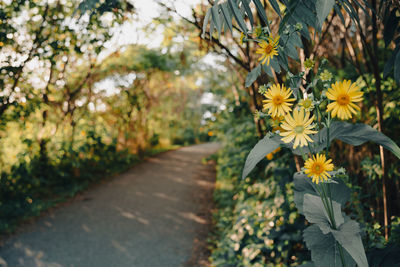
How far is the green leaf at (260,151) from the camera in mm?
947

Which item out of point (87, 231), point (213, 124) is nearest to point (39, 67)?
point (87, 231)

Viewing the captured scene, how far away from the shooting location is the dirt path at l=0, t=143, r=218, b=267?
3.13 metres

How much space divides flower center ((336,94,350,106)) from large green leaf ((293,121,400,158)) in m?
0.17

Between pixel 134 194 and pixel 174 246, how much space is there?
7.22 ft

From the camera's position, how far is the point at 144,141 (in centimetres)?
885

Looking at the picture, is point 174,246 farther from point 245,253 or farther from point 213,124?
point 213,124

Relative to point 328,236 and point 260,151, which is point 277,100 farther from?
point 328,236

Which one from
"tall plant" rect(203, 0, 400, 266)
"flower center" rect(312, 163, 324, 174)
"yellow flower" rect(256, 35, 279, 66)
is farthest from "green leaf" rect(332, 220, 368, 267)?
"yellow flower" rect(256, 35, 279, 66)

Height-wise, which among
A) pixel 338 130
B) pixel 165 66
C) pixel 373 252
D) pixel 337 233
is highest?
pixel 165 66

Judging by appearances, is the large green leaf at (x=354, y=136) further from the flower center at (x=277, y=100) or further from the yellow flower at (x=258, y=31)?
the yellow flower at (x=258, y=31)

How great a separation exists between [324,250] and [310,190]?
0.36 m

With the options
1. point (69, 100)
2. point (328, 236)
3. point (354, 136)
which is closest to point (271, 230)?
point (328, 236)

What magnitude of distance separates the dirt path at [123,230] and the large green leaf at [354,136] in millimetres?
2474

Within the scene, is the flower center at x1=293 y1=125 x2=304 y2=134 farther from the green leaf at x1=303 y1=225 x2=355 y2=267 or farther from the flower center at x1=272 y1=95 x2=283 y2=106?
the green leaf at x1=303 y1=225 x2=355 y2=267
